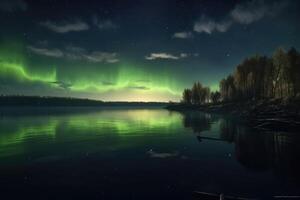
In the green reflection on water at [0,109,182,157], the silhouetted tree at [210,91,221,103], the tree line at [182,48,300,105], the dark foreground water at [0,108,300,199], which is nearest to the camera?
the dark foreground water at [0,108,300,199]

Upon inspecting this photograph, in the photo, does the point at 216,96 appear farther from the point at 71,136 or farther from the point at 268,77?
the point at 71,136

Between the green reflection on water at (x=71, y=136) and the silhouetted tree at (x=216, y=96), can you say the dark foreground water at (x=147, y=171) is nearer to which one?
the green reflection on water at (x=71, y=136)

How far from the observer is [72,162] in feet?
88.5

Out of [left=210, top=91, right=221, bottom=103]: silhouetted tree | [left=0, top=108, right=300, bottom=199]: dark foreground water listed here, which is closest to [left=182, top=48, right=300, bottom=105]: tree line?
[left=210, top=91, right=221, bottom=103]: silhouetted tree

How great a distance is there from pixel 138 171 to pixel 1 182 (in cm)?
1327

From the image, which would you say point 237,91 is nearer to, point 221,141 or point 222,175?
point 221,141

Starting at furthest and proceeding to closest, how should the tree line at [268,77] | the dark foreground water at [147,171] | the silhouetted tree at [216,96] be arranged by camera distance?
the silhouetted tree at [216,96], the tree line at [268,77], the dark foreground water at [147,171]

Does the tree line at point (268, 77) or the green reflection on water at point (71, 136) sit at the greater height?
the tree line at point (268, 77)

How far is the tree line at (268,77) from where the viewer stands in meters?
86.9

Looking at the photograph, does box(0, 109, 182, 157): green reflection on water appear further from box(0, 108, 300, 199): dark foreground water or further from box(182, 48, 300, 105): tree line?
box(182, 48, 300, 105): tree line

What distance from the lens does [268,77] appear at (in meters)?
100

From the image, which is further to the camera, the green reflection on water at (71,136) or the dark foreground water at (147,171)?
the green reflection on water at (71,136)

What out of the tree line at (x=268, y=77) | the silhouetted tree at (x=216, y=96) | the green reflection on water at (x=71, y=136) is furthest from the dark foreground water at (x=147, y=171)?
the silhouetted tree at (x=216, y=96)

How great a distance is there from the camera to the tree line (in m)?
86.9
